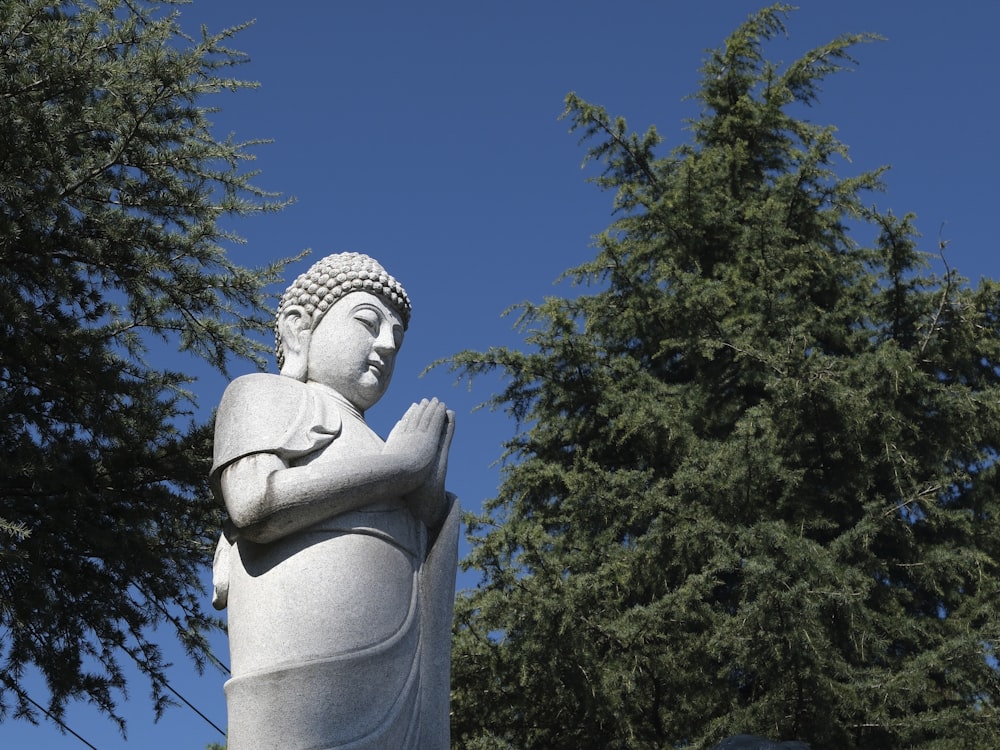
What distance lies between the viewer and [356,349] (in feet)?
16.4

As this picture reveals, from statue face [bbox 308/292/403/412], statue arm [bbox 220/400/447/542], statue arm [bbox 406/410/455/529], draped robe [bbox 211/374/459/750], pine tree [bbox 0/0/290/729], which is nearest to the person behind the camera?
draped robe [bbox 211/374/459/750]

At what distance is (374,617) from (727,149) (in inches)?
520

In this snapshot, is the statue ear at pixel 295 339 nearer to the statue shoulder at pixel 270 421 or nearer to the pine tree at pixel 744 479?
the statue shoulder at pixel 270 421

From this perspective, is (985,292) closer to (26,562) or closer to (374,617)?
(26,562)

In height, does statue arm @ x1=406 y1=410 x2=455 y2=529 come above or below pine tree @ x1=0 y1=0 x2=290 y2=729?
below

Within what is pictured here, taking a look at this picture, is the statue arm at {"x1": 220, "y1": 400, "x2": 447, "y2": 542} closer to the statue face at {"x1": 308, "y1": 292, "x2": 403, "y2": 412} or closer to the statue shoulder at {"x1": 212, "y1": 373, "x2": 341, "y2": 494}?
the statue shoulder at {"x1": 212, "y1": 373, "x2": 341, "y2": 494}

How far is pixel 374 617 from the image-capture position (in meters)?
4.35

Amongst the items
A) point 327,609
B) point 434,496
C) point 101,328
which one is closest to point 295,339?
point 434,496

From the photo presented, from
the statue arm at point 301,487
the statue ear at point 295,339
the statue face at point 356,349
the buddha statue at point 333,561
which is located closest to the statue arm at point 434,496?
the buddha statue at point 333,561

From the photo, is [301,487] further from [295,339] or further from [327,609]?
[295,339]

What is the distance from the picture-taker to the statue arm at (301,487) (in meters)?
4.34

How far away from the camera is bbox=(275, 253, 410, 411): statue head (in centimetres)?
502

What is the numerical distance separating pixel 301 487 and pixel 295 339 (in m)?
0.93

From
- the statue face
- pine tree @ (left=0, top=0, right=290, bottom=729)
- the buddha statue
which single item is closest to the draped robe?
the buddha statue
